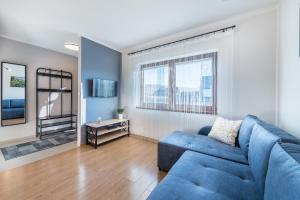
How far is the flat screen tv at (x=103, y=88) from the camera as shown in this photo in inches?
129

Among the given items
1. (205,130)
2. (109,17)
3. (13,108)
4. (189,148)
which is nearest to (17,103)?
(13,108)

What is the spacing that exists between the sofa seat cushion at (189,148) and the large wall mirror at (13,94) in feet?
11.6

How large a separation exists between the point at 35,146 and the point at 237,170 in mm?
Answer: 3658

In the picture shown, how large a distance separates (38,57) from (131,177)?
3.88 m

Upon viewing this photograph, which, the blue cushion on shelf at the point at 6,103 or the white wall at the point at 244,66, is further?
the blue cushion on shelf at the point at 6,103

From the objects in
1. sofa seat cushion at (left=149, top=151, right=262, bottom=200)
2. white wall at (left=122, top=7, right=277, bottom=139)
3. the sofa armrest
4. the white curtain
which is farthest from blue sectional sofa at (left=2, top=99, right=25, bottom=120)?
the sofa armrest

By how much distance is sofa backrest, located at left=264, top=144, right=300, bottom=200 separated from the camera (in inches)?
23.6

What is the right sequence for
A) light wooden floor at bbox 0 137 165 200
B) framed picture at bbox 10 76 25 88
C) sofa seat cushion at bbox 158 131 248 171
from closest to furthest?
light wooden floor at bbox 0 137 165 200, sofa seat cushion at bbox 158 131 248 171, framed picture at bbox 10 76 25 88

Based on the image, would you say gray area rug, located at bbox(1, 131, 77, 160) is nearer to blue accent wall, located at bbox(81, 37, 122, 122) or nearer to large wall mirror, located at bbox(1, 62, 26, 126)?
large wall mirror, located at bbox(1, 62, 26, 126)

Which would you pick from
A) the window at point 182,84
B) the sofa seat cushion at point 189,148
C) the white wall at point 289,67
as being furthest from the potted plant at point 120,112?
the white wall at point 289,67

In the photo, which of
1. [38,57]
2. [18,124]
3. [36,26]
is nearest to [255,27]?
[36,26]

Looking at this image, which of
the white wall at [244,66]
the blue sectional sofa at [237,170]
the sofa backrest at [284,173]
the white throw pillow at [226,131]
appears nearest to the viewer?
the sofa backrest at [284,173]

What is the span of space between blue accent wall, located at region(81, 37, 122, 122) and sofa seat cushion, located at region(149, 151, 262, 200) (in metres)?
2.53

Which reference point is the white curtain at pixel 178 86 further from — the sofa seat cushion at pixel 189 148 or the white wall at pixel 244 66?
the sofa seat cushion at pixel 189 148
